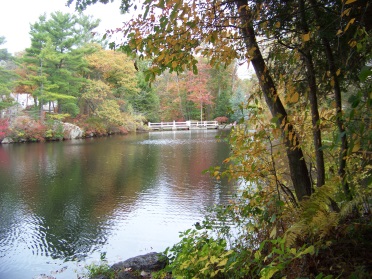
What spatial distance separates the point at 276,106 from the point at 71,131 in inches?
964

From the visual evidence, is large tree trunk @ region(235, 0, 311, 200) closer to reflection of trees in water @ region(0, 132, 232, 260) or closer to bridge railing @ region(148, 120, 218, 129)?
reflection of trees in water @ region(0, 132, 232, 260)

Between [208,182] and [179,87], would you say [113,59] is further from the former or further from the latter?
[208,182]

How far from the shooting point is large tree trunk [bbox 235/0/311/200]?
7.38 feet

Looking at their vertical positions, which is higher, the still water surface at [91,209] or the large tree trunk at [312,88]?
the large tree trunk at [312,88]

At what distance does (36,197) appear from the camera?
8352 millimetres

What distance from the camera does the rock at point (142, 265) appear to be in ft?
12.7

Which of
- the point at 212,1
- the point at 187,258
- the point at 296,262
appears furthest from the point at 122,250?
the point at 212,1

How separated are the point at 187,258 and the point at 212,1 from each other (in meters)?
2.02

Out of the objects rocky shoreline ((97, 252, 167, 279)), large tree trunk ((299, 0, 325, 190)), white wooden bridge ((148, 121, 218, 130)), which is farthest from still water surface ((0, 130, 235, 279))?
white wooden bridge ((148, 121, 218, 130))

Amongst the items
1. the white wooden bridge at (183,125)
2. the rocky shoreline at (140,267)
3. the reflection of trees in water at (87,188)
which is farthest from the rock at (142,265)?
the white wooden bridge at (183,125)

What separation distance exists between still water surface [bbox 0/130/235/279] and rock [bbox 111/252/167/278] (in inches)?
35.4

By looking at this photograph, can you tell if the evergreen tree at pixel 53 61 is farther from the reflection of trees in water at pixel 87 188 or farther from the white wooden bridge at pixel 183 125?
the white wooden bridge at pixel 183 125

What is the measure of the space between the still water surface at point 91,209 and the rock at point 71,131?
10937mm

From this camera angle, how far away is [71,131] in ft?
81.7
